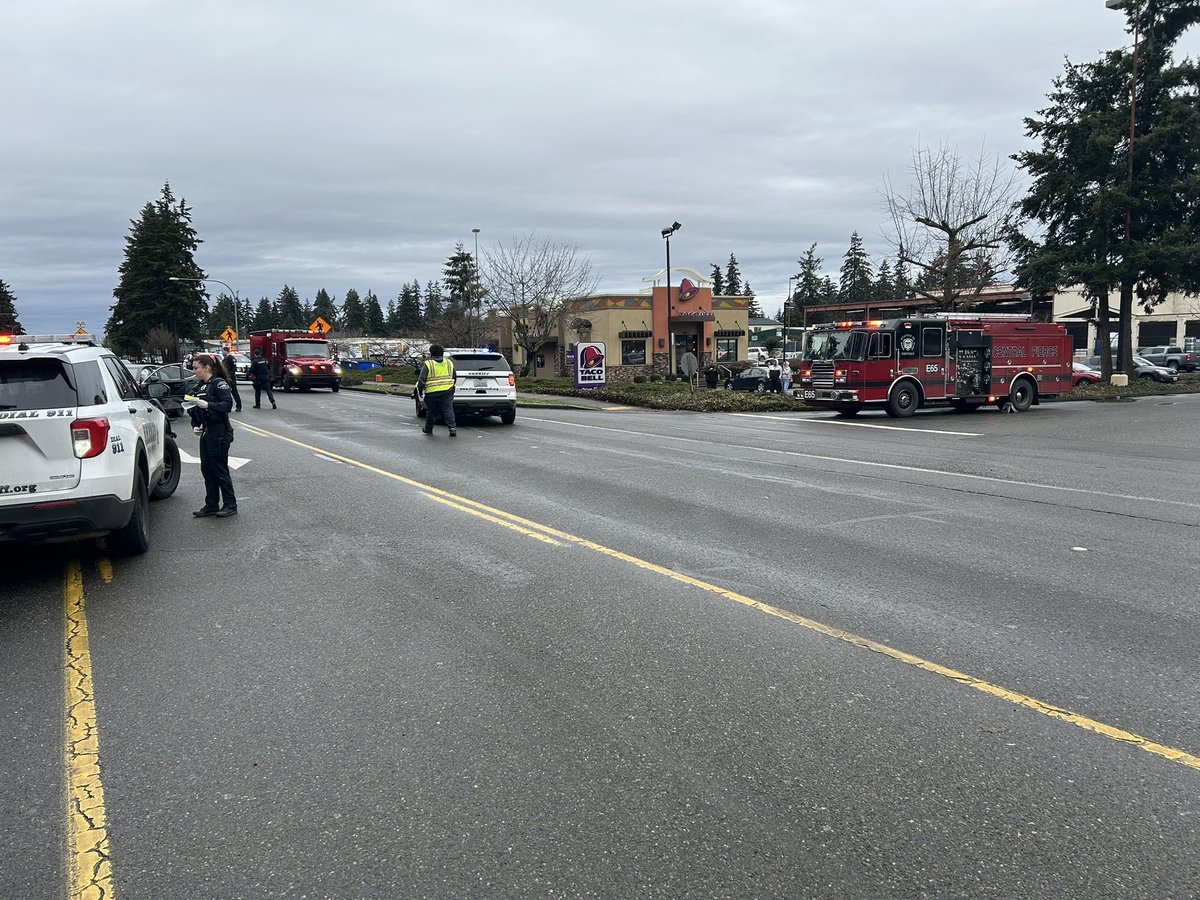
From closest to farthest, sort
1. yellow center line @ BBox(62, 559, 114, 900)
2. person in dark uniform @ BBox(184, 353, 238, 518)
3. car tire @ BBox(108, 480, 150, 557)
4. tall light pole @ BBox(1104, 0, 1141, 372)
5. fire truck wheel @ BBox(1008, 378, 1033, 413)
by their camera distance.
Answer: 1. yellow center line @ BBox(62, 559, 114, 900)
2. car tire @ BBox(108, 480, 150, 557)
3. person in dark uniform @ BBox(184, 353, 238, 518)
4. fire truck wheel @ BBox(1008, 378, 1033, 413)
5. tall light pole @ BBox(1104, 0, 1141, 372)

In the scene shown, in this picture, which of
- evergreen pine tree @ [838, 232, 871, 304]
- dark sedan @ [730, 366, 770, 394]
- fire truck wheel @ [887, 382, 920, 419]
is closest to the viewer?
fire truck wheel @ [887, 382, 920, 419]

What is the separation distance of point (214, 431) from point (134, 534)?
193 cm

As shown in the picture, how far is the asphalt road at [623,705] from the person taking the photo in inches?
117

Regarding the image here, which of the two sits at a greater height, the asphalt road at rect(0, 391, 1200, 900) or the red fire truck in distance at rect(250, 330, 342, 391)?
the red fire truck in distance at rect(250, 330, 342, 391)

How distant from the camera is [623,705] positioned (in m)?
4.16

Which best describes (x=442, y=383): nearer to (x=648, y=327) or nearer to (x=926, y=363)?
(x=926, y=363)

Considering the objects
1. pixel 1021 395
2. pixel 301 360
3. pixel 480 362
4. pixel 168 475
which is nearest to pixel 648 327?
pixel 301 360

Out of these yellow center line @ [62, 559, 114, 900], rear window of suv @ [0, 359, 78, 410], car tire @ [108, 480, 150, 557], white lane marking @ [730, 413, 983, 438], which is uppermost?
rear window of suv @ [0, 359, 78, 410]

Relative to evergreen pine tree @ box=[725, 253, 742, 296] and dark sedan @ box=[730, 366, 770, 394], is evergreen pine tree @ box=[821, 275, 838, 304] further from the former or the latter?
dark sedan @ box=[730, 366, 770, 394]

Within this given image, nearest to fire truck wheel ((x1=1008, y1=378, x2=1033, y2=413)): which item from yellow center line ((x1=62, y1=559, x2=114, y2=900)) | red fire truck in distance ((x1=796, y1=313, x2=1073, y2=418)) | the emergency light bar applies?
red fire truck in distance ((x1=796, y1=313, x2=1073, y2=418))

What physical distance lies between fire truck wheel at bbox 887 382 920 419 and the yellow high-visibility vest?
12.7 m

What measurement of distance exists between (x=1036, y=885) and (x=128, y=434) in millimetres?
6957

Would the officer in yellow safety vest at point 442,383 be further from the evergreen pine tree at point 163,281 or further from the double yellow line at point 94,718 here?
the evergreen pine tree at point 163,281

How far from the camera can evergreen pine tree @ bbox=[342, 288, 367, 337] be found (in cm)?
14726
